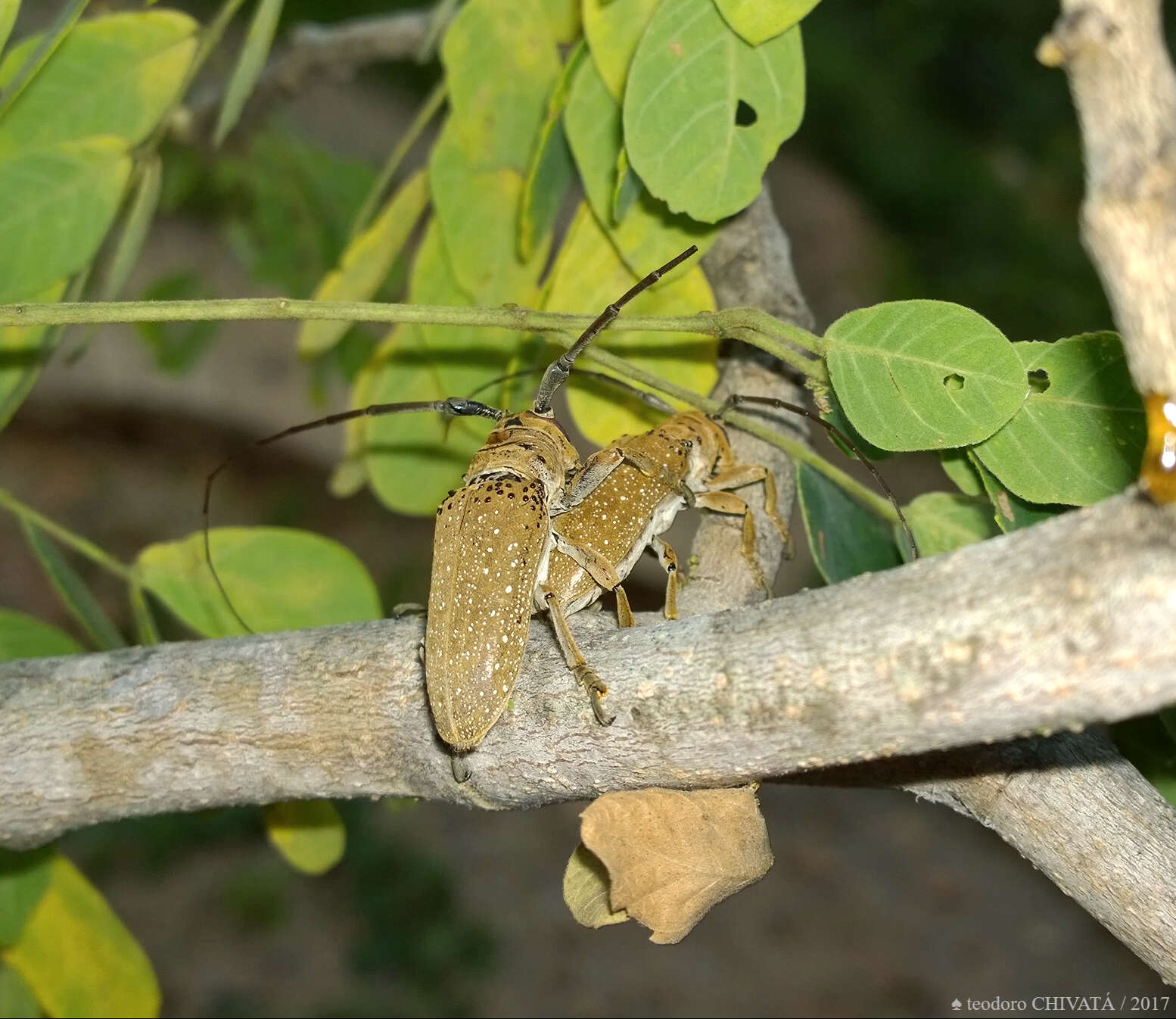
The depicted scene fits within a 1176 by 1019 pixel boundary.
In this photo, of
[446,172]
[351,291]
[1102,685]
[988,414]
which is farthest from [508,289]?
[1102,685]

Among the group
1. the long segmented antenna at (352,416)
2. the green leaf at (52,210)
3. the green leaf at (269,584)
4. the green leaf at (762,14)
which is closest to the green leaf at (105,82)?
the green leaf at (52,210)

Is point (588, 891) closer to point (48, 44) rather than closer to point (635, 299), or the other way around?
point (635, 299)

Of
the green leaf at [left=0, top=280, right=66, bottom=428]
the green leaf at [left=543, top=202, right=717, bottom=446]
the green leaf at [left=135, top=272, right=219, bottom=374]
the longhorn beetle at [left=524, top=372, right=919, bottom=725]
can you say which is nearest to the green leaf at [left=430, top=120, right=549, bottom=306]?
the green leaf at [left=543, top=202, right=717, bottom=446]

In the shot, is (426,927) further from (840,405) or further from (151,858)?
(840,405)

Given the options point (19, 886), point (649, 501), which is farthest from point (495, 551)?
point (19, 886)

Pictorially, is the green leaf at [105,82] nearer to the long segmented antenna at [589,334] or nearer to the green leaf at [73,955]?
the long segmented antenna at [589,334]

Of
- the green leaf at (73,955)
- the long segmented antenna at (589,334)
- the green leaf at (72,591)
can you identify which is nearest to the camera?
the long segmented antenna at (589,334)

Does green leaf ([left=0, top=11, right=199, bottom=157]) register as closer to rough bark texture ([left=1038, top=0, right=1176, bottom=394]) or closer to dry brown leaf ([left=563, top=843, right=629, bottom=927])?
dry brown leaf ([left=563, top=843, right=629, bottom=927])
